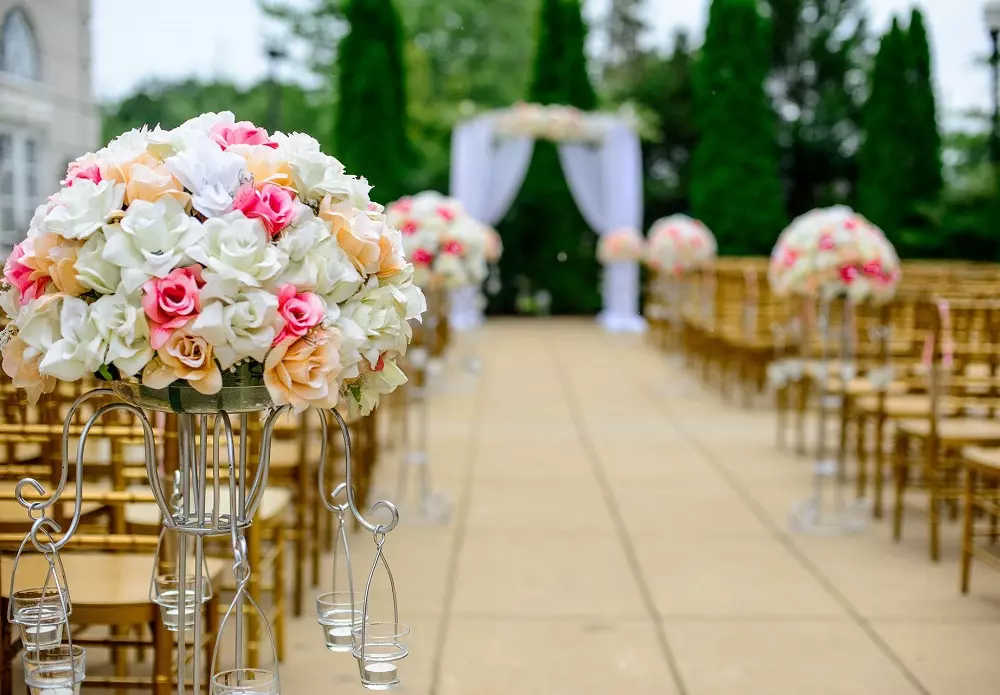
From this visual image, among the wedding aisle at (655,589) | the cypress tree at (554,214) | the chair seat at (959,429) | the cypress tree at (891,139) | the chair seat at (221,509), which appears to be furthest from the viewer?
the cypress tree at (554,214)

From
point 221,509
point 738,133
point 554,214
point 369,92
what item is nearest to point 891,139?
point 738,133

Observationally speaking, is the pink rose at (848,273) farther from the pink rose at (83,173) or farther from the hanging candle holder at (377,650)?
the pink rose at (83,173)

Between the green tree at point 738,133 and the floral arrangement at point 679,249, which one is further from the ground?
the green tree at point 738,133

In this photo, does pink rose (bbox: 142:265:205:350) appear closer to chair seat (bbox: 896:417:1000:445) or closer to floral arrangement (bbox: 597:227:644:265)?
chair seat (bbox: 896:417:1000:445)

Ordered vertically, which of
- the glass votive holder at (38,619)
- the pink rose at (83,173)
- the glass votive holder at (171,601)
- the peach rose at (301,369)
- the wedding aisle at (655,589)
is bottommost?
the wedding aisle at (655,589)

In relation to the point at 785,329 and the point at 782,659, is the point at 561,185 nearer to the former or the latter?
the point at 785,329

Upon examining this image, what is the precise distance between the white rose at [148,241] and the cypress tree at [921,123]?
720 inches

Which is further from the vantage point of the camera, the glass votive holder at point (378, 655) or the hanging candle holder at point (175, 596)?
the hanging candle holder at point (175, 596)

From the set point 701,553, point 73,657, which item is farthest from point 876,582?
point 73,657

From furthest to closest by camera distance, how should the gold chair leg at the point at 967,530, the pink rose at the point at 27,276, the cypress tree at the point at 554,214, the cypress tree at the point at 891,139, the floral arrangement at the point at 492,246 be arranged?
1. the cypress tree at the point at 554,214
2. the cypress tree at the point at 891,139
3. the floral arrangement at the point at 492,246
4. the gold chair leg at the point at 967,530
5. the pink rose at the point at 27,276

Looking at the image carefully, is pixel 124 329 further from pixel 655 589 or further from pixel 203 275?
pixel 655 589

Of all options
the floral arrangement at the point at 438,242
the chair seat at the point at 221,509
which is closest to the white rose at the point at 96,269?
the chair seat at the point at 221,509

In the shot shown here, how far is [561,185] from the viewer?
65.9 ft

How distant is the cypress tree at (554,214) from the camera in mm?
20141
